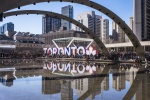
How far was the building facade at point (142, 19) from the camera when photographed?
140 metres

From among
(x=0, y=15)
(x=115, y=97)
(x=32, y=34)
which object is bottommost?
(x=115, y=97)

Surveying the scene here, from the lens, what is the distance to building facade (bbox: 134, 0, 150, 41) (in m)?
140

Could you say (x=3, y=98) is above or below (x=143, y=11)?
below

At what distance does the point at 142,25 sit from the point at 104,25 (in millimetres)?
54791

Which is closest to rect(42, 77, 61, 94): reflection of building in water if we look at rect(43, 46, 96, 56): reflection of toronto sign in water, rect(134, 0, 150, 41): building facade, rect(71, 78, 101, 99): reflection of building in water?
rect(71, 78, 101, 99): reflection of building in water

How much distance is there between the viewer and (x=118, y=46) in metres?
105

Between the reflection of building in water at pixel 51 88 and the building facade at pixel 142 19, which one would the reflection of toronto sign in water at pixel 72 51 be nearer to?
the reflection of building in water at pixel 51 88

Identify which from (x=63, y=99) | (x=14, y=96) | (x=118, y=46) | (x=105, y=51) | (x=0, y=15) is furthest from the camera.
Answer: (x=118, y=46)

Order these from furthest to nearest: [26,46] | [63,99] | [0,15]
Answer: [26,46] → [0,15] → [63,99]

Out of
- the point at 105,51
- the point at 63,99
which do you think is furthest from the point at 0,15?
the point at 105,51

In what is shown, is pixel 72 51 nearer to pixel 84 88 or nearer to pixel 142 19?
pixel 84 88

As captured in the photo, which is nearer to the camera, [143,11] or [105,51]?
[105,51]

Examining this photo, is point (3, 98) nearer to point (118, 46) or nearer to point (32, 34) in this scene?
point (118, 46)

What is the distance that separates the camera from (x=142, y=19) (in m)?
143
